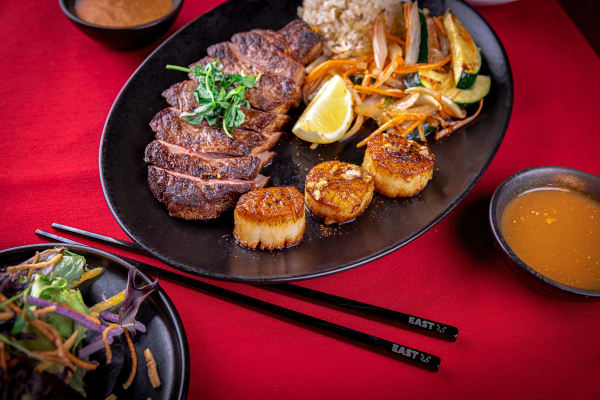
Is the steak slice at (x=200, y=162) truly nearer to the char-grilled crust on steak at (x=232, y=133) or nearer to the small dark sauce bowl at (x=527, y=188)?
the char-grilled crust on steak at (x=232, y=133)

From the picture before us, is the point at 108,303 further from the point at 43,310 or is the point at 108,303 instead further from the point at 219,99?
the point at 219,99

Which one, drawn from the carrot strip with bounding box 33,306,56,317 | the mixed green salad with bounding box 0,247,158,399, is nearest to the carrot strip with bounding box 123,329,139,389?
the mixed green salad with bounding box 0,247,158,399

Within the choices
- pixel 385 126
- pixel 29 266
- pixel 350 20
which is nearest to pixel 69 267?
pixel 29 266

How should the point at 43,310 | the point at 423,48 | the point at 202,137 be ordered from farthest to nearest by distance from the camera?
1. the point at 423,48
2. the point at 202,137
3. the point at 43,310

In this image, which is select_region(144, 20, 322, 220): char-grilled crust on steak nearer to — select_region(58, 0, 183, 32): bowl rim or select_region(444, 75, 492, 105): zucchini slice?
select_region(58, 0, 183, 32): bowl rim

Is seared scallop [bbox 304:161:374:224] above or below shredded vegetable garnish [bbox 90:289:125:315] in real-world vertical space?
above

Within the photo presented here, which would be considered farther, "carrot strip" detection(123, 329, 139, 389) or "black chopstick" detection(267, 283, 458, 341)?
"black chopstick" detection(267, 283, 458, 341)

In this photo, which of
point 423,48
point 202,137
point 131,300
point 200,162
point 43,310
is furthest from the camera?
point 423,48
